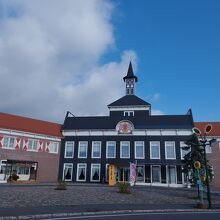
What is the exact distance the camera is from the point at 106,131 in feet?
133

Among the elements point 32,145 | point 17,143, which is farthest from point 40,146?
point 17,143

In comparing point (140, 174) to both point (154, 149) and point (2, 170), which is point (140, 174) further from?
point (2, 170)

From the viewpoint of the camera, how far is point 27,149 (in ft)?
123

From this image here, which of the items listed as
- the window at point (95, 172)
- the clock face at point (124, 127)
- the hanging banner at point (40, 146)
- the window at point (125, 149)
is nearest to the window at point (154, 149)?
the window at point (125, 149)

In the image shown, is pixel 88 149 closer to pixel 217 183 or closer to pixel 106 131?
pixel 106 131

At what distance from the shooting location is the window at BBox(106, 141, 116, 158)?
39.6m

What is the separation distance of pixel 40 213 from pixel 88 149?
1147 inches

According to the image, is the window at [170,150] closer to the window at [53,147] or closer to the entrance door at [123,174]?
the entrance door at [123,174]

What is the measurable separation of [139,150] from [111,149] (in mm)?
3988

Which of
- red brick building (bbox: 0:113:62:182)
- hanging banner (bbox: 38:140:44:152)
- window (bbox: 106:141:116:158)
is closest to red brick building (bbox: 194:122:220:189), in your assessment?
window (bbox: 106:141:116:158)

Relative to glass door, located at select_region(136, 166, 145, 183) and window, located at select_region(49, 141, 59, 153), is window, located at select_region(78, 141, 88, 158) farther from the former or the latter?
glass door, located at select_region(136, 166, 145, 183)

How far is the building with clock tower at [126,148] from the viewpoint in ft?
123

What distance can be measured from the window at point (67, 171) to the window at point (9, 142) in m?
7.97

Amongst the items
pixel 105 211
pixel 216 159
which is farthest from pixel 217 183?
pixel 105 211
